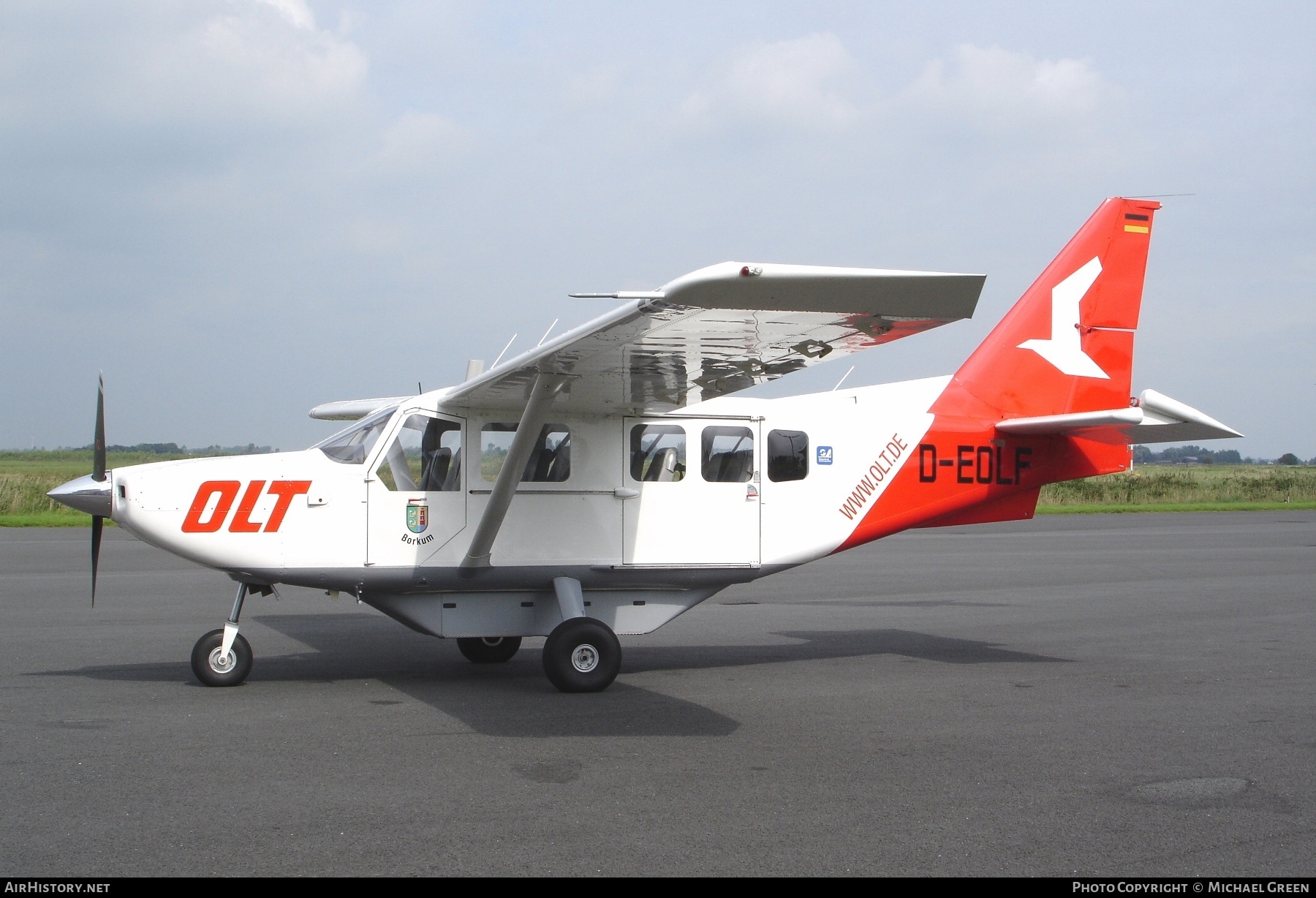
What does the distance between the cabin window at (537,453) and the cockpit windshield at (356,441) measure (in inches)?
32.9

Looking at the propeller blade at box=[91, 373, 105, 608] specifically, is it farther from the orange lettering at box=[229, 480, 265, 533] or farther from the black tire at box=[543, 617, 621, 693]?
the black tire at box=[543, 617, 621, 693]

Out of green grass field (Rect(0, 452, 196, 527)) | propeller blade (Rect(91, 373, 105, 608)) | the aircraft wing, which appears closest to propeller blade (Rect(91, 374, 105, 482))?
propeller blade (Rect(91, 373, 105, 608))

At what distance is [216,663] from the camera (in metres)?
8.30

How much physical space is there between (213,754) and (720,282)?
13.1 feet

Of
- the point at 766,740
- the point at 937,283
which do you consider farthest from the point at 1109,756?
the point at 937,283

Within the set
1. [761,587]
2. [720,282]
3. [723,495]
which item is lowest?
[761,587]

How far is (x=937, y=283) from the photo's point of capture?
5.23 m

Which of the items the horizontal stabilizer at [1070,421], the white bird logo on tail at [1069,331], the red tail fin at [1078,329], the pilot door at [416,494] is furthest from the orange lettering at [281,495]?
the white bird logo on tail at [1069,331]

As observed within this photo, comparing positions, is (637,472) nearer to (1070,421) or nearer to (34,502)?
(1070,421)

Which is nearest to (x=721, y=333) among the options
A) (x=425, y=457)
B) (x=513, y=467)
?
(x=513, y=467)

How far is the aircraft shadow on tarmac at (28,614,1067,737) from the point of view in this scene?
7.36 m
